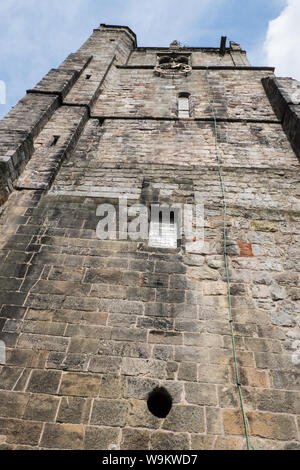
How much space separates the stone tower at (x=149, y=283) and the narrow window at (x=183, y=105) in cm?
94

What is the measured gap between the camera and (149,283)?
396cm

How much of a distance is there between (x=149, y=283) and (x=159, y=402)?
1.49m

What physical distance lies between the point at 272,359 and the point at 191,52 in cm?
1446

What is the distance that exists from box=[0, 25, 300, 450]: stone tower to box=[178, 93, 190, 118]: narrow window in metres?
0.94

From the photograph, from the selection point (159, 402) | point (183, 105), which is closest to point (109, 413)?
point (159, 402)

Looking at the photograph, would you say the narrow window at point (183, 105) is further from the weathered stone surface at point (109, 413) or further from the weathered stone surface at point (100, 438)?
the weathered stone surface at point (100, 438)

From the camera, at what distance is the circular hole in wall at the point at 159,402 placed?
Answer: 122 inches

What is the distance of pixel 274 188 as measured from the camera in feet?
17.6

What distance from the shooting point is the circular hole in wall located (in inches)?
122

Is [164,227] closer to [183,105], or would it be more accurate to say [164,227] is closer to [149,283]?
[149,283]
